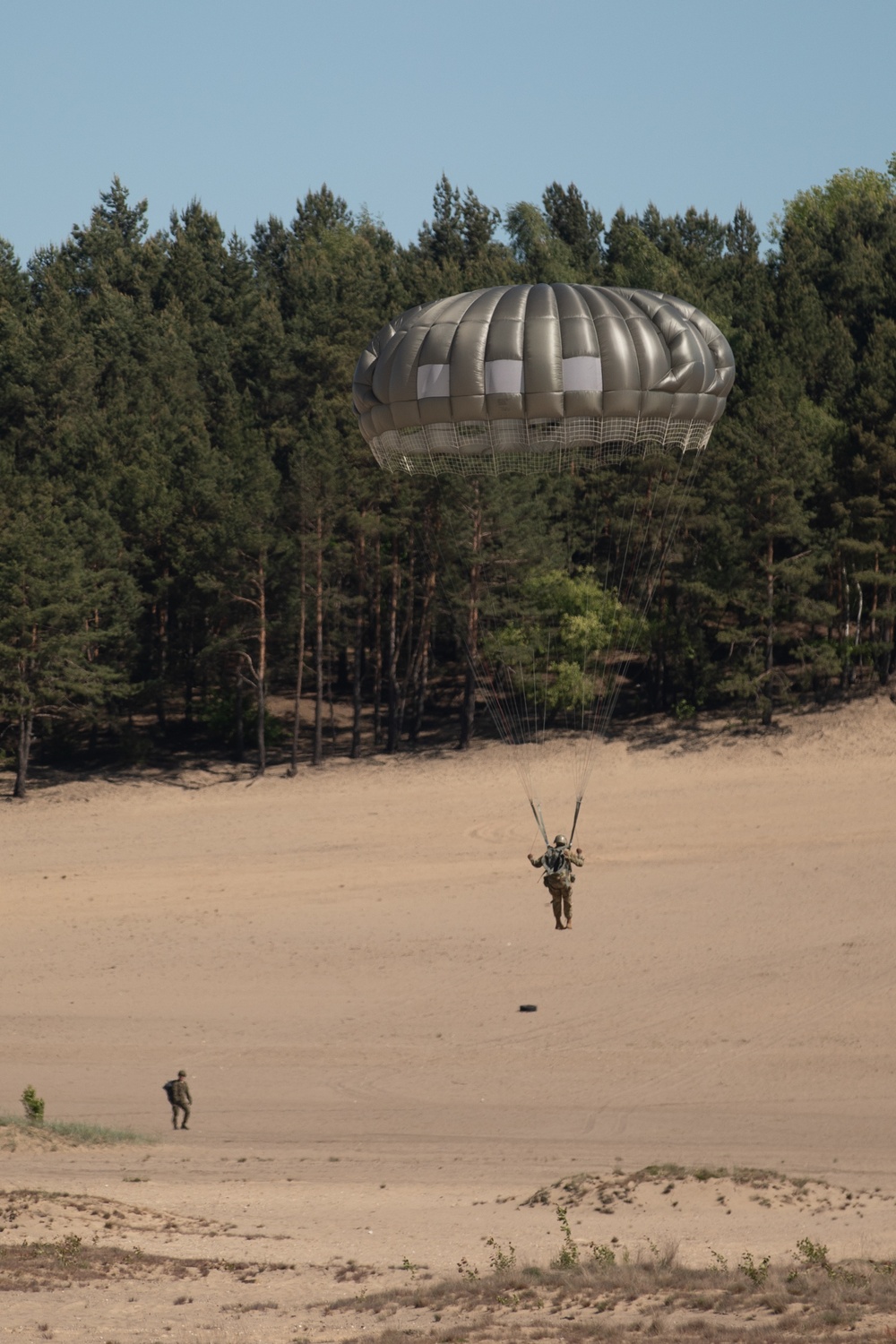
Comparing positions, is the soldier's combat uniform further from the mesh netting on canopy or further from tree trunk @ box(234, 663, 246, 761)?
tree trunk @ box(234, 663, 246, 761)

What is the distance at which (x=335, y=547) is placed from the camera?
145 feet

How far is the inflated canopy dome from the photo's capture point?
65.0 feet

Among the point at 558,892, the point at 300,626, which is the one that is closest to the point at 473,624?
the point at 300,626

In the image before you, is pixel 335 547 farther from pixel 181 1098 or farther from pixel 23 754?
pixel 181 1098

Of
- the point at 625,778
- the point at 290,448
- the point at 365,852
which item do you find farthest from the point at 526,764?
the point at 290,448

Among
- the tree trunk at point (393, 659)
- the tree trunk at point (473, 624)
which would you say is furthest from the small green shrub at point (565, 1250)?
the tree trunk at point (393, 659)

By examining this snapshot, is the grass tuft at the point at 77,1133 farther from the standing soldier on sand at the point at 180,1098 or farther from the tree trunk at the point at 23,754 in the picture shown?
the tree trunk at the point at 23,754

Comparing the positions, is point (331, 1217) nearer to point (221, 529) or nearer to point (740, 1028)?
point (740, 1028)

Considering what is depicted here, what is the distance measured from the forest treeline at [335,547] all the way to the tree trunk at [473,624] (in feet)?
0.52

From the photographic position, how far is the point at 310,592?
43844 mm

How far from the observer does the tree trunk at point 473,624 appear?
138ft

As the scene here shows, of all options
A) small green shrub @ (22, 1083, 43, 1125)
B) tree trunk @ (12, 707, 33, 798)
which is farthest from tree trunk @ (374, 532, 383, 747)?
small green shrub @ (22, 1083, 43, 1125)

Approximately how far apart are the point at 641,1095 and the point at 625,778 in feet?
65.0

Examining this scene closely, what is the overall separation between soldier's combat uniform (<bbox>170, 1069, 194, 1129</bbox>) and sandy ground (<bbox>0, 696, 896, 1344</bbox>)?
10.1 inches
